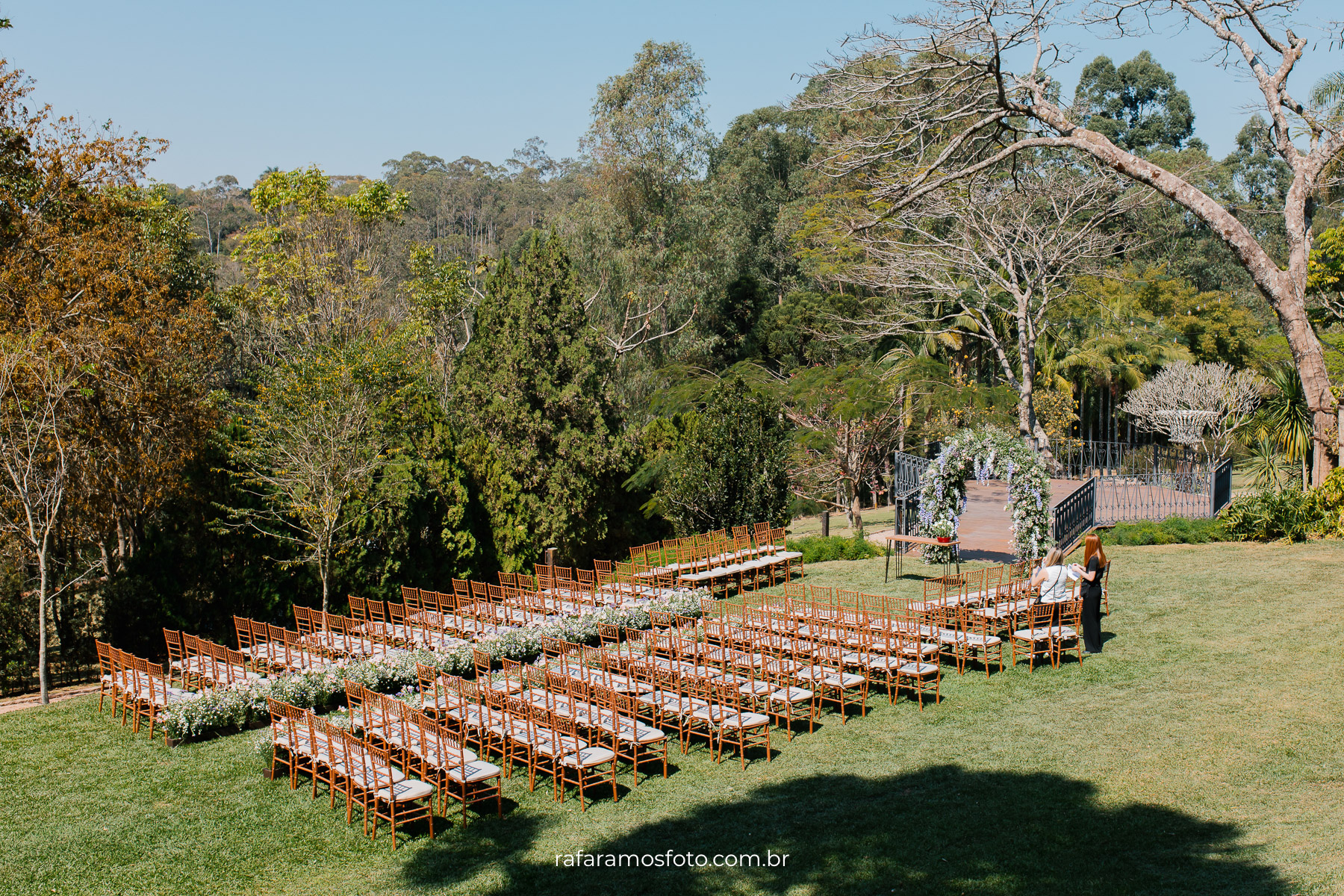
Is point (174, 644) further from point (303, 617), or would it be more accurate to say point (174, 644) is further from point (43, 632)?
point (303, 617)

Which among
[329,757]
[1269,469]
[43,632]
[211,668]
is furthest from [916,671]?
[1269,469]

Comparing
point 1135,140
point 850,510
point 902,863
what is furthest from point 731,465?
point 1135,140

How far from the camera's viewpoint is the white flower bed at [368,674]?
985 cm

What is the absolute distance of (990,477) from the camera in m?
14.6

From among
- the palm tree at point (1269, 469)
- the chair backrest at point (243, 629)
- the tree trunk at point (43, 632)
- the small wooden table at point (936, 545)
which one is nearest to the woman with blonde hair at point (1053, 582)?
the small wooden table at point (936, 545)

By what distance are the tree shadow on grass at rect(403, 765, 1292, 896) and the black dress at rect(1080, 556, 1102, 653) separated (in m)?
3.48

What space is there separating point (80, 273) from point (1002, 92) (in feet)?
41.4

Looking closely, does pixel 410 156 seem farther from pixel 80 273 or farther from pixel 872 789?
pixel 872 789

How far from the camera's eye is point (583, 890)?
6.16m

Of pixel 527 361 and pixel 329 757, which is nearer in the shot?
pixel 329 757

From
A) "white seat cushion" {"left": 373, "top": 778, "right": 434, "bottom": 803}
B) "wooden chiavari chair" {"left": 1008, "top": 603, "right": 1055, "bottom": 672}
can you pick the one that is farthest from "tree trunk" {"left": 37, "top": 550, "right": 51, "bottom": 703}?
"wooden chiavari chair" {"left": 1008, "top": 603, "right": 1055, "bottom": 672}

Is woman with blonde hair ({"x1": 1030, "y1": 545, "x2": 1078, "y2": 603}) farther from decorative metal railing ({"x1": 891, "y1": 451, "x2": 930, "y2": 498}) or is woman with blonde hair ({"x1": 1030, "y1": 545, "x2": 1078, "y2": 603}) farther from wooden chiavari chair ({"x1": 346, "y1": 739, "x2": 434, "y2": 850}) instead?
decorative metal railing ({"x1": 891, "y1": 451, "x2": 930, "y2": 498})

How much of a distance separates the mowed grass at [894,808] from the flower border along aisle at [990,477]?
3513mm

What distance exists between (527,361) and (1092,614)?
42.0 feet
